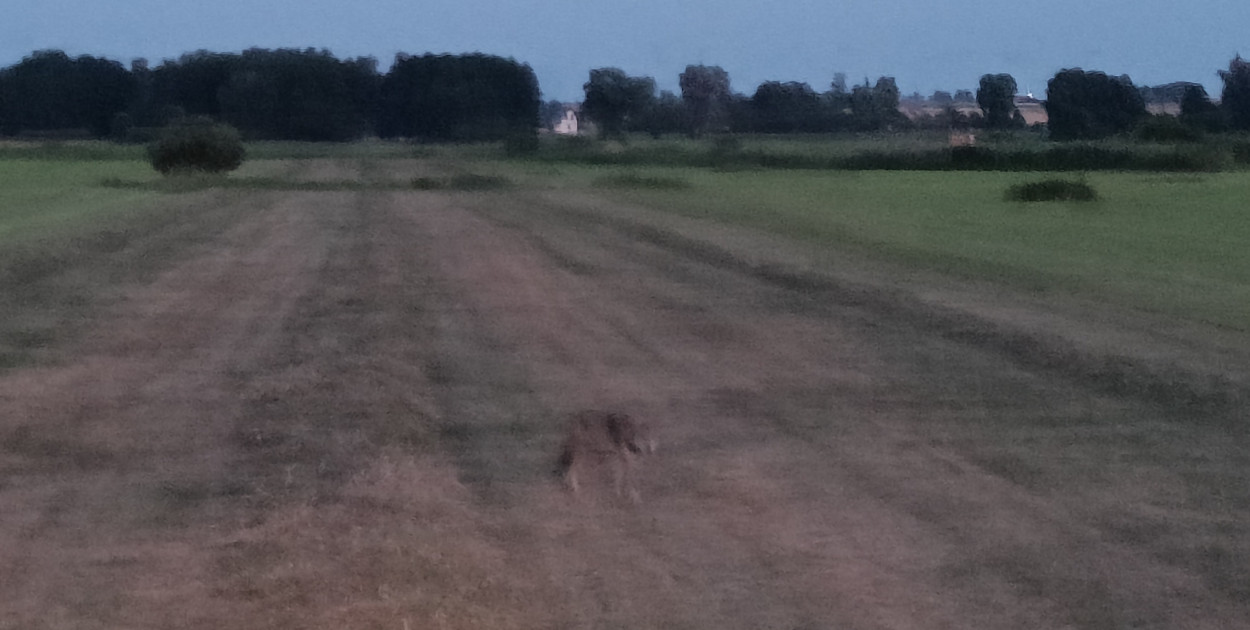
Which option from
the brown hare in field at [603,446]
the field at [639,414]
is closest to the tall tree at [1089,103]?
the field at [639,414]

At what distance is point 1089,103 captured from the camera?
91.5 meters

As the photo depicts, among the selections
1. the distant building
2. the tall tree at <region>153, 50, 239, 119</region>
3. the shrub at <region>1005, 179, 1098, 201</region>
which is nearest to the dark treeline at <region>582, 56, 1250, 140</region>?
the distant building

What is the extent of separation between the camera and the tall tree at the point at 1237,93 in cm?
9050

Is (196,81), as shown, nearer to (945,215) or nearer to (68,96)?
(68,96)

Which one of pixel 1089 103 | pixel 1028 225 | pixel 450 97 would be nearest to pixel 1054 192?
pixel 1028 225

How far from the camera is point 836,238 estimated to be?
26891 mm

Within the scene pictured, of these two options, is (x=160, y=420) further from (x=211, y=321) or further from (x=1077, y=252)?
(x=1077, y=252)

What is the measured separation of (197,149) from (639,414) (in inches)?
1825

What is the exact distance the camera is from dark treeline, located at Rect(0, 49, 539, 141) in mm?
114000

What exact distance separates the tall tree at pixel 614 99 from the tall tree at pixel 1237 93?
1885 inches

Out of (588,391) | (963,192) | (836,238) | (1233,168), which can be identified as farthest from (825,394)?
(1233,168)

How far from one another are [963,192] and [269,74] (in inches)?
3269

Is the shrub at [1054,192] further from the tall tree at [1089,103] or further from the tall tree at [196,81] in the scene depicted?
the tall tree at [196,81]

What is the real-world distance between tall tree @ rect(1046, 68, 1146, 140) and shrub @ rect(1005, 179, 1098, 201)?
50.6 meters
